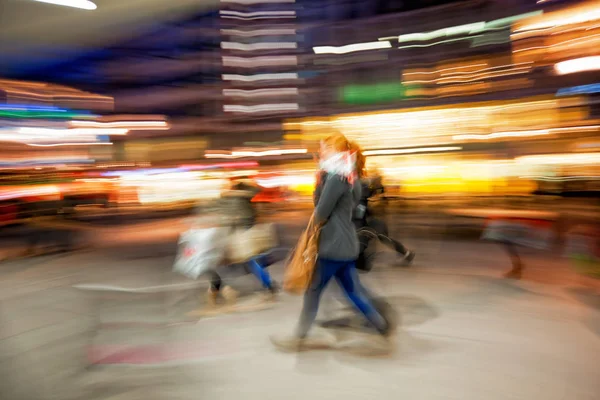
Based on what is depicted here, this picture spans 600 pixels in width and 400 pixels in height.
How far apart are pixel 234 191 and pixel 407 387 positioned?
3.02m

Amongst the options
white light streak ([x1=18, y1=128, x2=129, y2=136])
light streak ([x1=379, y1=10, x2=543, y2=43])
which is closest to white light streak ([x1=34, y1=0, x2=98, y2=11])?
white light streak ([x1=18, y1=128, x2=129, y2=136])

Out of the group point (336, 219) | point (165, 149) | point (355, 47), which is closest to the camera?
point (336, 219)

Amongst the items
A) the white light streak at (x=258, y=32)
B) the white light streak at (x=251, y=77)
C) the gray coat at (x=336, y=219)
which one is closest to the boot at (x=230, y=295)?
the gray coat at (x=336, y=219)

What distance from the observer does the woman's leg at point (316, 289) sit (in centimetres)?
404

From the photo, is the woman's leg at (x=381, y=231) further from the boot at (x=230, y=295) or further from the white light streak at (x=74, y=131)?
the white light streak at (x=74, y=131)

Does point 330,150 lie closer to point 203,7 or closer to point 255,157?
point 203,7

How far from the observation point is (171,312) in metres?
5.72

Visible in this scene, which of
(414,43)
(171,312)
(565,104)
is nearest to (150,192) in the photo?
(414,43)

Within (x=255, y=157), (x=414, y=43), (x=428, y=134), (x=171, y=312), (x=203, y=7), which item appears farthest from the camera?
(x=255, y=157)

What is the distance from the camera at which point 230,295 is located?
6223 millimetres

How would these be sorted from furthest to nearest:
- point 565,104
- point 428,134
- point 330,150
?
point 428,134, point 565,104, point 330,150

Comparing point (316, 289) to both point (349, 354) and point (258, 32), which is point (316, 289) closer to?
point (349, 354)

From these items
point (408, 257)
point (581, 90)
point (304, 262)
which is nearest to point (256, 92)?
point (581, 90)

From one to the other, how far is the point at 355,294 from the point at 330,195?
2.87 ft
